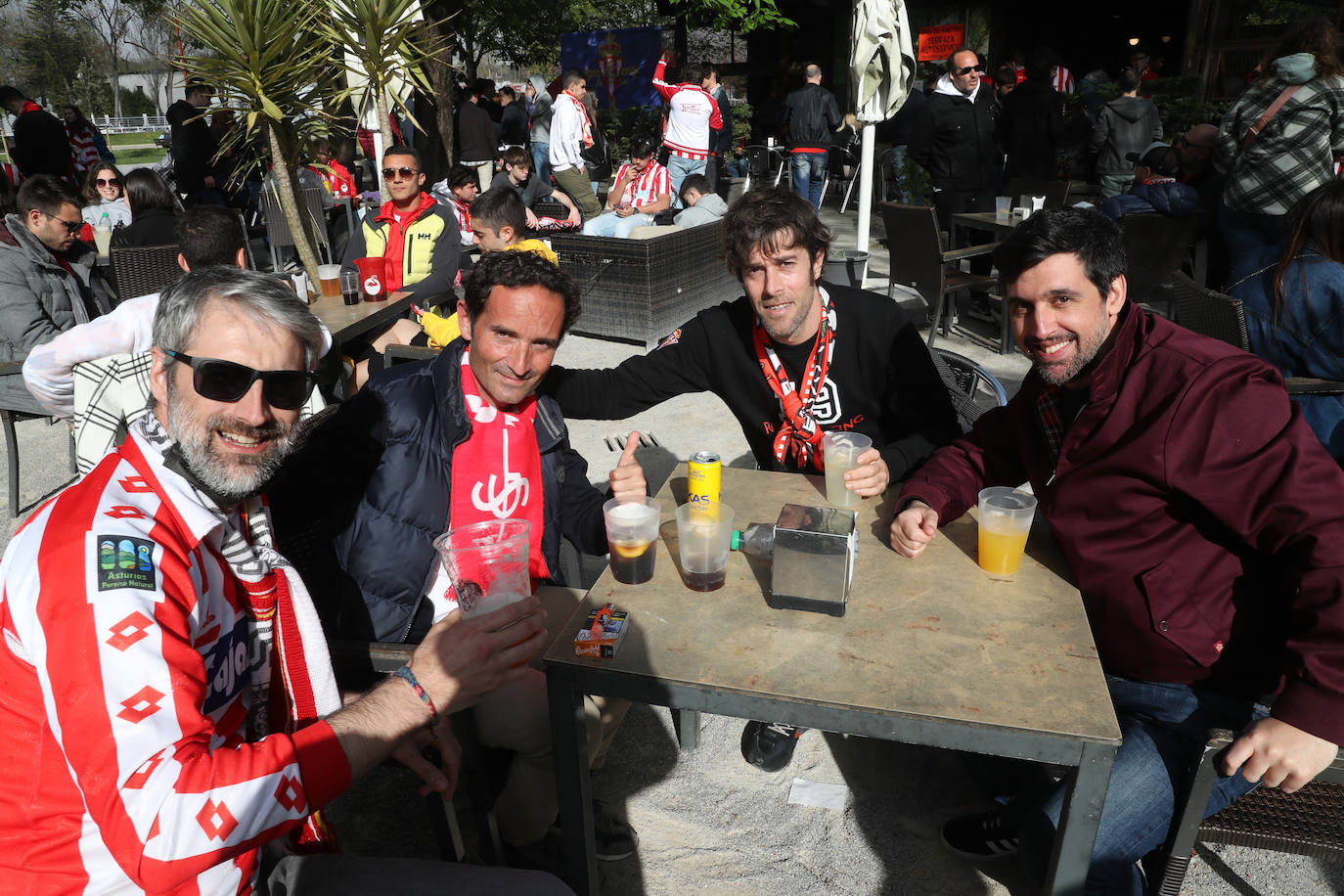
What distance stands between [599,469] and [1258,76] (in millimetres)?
5554

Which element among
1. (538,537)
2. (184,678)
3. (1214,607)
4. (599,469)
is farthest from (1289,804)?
(599,469)

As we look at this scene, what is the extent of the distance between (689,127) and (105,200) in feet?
22.2

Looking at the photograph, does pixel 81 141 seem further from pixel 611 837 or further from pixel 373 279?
pixel 611 837

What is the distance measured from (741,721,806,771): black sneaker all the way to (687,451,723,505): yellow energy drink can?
0.90 metres

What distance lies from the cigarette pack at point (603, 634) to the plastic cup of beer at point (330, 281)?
409 centimetres

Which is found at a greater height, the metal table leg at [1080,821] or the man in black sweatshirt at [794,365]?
the man in black sweatshirt at [794,365]

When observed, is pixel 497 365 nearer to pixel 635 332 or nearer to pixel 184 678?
pixel 184 678

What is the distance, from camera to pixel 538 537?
2.66m

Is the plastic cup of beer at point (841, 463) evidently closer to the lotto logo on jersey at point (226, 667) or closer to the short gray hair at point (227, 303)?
the short gray hair at point (227, 303)

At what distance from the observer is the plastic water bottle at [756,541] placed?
209 cm

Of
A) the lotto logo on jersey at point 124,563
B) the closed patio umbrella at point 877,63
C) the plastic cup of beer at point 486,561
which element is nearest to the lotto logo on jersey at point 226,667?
the lotto logo on jersey at point 124,563

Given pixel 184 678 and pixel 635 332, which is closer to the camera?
pixel 184 678

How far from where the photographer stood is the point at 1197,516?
1.91 metres

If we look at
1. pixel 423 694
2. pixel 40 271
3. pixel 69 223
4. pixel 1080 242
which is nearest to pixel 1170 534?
pixel 1080 242
